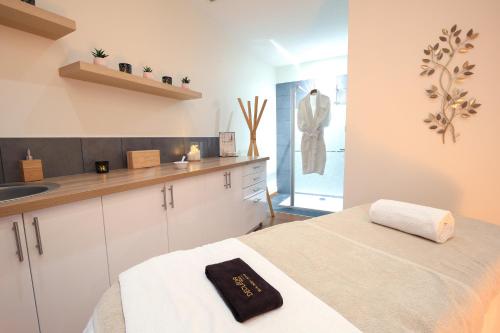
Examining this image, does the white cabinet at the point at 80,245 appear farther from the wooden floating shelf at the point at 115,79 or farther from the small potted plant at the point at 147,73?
the small potted plant at the point at 147,73

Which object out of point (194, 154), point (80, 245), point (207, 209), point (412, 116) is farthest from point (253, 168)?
point (80, 245)

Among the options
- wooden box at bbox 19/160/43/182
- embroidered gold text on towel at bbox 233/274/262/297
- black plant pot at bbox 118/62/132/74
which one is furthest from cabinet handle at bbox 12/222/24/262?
black plant pot at bbox 118/62/132/74

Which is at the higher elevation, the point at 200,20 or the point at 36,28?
the point at 200,20

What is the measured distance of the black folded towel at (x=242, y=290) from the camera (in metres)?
0.54

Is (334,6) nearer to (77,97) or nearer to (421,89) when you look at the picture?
(421,89)

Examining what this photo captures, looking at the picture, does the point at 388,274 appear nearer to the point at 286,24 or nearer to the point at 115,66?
the point at 115,66

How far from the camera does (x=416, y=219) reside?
0.98m

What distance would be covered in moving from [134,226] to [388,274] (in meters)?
1.34

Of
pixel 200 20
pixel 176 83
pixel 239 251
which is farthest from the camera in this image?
pixel 200 20

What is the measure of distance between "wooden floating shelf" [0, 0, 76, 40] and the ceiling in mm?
1639

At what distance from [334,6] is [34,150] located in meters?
3.03

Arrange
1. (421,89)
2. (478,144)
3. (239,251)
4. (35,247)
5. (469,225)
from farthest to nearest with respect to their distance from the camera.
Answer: (421,89)
(478,144)
(469,225)
(35,247)
(239,251)

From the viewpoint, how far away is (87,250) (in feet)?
3.80

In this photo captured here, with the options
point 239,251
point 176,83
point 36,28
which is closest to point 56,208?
point 239,251
